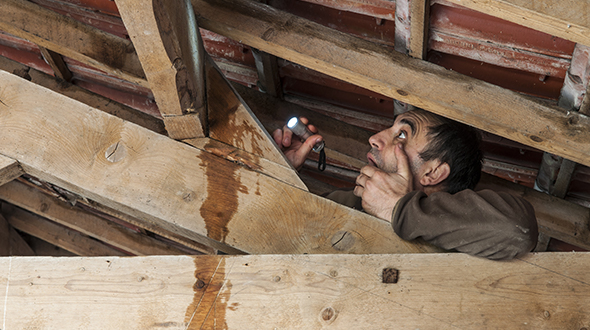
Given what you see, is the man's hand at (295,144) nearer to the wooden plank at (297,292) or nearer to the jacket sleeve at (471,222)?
the jacket sleeve at (471,222)

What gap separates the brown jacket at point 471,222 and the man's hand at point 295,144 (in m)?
0.65

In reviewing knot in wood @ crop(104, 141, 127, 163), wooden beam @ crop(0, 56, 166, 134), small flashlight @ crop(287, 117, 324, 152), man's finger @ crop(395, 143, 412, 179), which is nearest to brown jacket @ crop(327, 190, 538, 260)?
man's finger @ crop(395, 143, 412, 179)

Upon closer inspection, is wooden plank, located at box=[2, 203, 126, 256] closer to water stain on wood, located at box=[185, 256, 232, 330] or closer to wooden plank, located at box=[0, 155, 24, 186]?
wooden plank, located at box=[0, 155, 24, 186]

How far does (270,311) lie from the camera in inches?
54.8

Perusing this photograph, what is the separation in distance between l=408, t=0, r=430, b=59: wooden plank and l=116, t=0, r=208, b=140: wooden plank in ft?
2.78

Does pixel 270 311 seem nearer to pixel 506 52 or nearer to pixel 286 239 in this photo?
pixel 286 239

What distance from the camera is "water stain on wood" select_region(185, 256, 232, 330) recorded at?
1.38 meters

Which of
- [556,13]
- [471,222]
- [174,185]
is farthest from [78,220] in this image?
[556,13]

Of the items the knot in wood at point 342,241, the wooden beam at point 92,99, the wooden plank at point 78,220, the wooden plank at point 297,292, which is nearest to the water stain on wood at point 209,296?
the wooden plank at point 297,292

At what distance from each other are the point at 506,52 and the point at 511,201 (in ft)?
2.86

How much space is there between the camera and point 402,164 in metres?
1.93

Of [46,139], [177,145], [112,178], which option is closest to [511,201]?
[177,145]

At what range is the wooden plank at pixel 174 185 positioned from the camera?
1633 millimetres

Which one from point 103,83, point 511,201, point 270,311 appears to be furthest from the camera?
point 103,83
